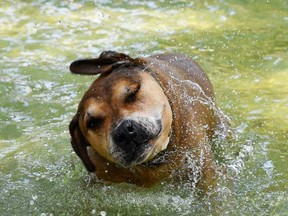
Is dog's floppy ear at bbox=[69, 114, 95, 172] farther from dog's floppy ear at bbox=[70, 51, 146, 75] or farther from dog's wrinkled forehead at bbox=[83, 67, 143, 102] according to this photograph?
dog's floppy ear at bbox=[70, 51, 146, 75]

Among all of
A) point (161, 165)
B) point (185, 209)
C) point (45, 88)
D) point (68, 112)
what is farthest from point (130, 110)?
point (45, 88)

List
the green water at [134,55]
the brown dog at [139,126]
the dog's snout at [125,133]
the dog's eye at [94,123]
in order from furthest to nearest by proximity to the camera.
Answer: the green water at [134,55] < the dog's eye at [94,123] < the brown dog at [139,126] < the dog's snout at [125,133]

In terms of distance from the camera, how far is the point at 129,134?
4215 millimetres

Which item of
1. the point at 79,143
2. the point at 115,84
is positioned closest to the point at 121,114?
the point at 115,84

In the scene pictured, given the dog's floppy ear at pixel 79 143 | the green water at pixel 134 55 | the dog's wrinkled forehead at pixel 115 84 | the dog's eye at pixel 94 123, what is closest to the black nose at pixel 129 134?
the dog's eye at pixel 94 123

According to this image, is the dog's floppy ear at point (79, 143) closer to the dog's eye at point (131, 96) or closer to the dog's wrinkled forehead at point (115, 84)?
the dog's wrinkled forehead at point (115, 84)

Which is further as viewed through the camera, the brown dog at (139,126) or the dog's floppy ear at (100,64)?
the dog's floppy ear at (100,64)

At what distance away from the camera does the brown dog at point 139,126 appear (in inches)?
170

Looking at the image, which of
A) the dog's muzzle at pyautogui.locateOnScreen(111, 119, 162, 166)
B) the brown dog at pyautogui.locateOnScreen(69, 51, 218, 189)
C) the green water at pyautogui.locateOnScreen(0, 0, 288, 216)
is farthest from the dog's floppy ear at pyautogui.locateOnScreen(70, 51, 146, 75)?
the green water at pyautogui.locateOnScreen(0, 0, 288, 216)

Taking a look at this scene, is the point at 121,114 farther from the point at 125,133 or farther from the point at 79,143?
the point at 79,143

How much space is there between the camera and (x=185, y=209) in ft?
15.7

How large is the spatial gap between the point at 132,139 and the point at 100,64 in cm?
89

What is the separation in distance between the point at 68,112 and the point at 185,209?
2.41 m

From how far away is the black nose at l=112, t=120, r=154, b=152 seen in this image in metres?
4.21
